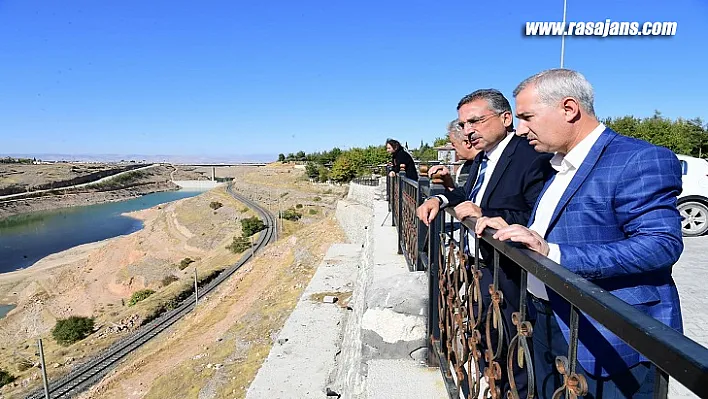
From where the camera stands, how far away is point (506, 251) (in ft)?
4.10

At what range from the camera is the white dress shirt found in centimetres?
141

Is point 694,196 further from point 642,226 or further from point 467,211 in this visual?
point 642,226

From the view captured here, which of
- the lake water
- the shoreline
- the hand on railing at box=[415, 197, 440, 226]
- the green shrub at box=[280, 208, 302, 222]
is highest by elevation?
the hand on railing at box=[415, 197, 440, 226]

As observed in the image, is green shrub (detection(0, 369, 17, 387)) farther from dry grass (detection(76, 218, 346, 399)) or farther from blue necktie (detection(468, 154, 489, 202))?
blue necktie (detection(468, 154, 489, 202))

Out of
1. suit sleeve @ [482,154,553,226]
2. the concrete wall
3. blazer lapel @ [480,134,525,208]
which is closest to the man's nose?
blazer lapel @ [480,134,525,208]

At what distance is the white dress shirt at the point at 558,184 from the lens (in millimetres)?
1406

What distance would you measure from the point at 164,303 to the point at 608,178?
36.1m

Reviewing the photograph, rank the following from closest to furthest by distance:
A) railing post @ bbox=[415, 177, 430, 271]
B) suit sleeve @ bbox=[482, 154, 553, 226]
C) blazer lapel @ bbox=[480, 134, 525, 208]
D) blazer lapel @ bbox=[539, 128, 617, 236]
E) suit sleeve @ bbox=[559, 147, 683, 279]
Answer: suit sleeve @ bbox=[559, 147, 683, 279] → blazer lapel @ bbox=[539, 128, 617, 236] → suit sleeve @ bbox=[482, 154, 553, 226] → blazer lapel @ bbox=[480, 134, 525, 208] → railing post @ bbox=[415, 177, 430, 271]

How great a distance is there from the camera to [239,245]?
A: 4562 cm

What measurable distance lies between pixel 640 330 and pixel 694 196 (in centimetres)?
780

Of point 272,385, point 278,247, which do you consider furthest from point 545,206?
point 278,247

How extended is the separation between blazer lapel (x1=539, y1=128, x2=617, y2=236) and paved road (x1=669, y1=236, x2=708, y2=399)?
187cm

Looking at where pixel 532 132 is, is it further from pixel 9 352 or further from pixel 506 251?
pixel 9 352

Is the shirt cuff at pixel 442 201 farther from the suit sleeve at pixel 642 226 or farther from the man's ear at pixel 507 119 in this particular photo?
the suit sleeve at pixel 642 226
